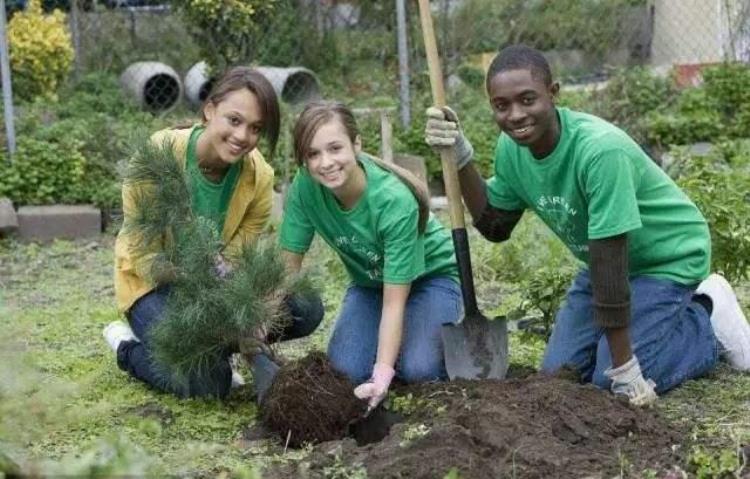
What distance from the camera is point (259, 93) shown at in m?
4.46

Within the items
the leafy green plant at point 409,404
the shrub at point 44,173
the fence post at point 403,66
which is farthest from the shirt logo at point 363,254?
the fence post at point 403,66

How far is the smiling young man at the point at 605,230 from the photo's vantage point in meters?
4.17

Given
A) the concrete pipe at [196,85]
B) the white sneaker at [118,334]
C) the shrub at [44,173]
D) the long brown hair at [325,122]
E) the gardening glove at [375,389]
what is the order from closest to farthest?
the gardening glove at [375,389]
the long brown hair at [325,122]
the white sneaker at [118,334]
the shrub at [44,173]
the concrete pipe at [196,85]

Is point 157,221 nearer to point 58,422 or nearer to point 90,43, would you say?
point 58,422

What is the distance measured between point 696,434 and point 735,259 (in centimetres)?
184

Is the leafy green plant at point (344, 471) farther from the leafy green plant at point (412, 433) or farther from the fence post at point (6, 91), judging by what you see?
the fence post at point (6, 91)

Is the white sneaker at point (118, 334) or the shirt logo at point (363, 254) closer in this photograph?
the shirt logo at point (363, 254)

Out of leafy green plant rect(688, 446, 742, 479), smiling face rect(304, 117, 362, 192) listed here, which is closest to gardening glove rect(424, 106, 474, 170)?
smiling face rect(304, 117, 362, 192)

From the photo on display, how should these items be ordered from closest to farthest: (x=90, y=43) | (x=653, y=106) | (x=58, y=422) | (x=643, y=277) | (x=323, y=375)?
(x=58, y=422) < (x=323, y=375) < (x=643, y=277) < (x=653, y=106) < (x=90, y=43)

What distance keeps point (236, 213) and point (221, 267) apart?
0.36 meters

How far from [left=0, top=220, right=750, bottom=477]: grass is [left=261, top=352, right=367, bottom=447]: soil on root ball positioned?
10cm

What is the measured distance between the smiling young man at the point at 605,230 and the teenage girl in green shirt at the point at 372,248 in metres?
0.23

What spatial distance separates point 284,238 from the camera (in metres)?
4.61

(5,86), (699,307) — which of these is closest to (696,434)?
(699,307)
